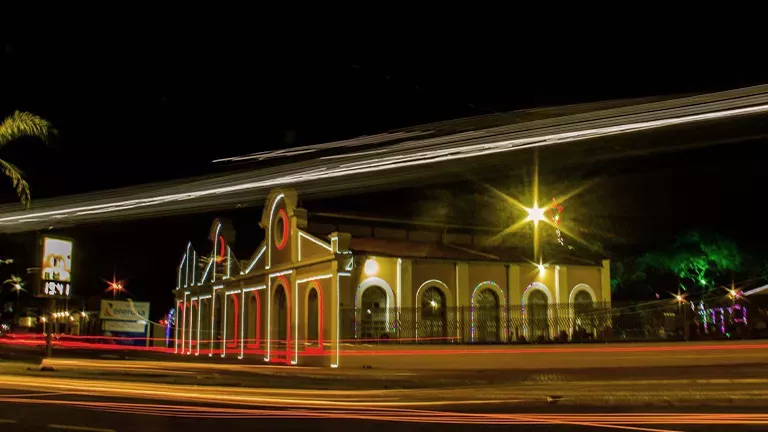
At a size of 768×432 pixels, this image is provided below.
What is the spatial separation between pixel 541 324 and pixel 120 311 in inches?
1137

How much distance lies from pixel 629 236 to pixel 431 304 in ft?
51.0

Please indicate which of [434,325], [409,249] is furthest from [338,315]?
[409,249]

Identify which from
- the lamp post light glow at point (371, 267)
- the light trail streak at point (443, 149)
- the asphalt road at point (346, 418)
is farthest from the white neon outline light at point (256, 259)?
the asphalt road at point (346, 418)

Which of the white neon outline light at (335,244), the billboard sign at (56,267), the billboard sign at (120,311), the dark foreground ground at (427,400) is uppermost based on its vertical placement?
the white neon outline light at (335,244)

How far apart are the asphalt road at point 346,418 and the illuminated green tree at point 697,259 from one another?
84.8 ft

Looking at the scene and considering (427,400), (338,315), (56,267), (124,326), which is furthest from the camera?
(124,326)

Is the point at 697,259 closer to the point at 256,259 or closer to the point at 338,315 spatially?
the point at 338,315

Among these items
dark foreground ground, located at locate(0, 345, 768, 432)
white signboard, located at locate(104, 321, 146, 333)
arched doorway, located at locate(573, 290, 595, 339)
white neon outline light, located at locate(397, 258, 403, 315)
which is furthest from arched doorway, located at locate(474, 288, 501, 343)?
white signboard, located at locate(104, 321, 146, 333)

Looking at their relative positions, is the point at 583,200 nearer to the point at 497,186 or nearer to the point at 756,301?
the point at 497,186

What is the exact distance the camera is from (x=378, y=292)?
27797 millimetres

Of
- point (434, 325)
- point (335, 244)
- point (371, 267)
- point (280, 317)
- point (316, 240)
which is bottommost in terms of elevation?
point (434, 325)

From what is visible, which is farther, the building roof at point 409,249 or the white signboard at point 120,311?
the white signboard at point 120,311

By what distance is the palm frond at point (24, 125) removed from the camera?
20297 mm

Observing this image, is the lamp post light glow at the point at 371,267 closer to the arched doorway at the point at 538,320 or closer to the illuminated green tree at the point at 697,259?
the arched doorway at the point at 538,320
